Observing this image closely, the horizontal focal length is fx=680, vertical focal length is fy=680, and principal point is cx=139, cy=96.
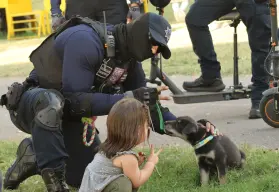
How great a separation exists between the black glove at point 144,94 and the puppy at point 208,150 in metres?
0.49

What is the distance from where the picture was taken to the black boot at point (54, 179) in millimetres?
4238

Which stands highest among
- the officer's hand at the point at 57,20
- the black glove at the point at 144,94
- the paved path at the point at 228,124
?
the officer's hand at the point at 57,20

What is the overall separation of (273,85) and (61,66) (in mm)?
2298

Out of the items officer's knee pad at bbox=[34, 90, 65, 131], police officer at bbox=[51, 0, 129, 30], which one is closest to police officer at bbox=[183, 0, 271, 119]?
police officer at bbox=[51, 0, 129, 30]

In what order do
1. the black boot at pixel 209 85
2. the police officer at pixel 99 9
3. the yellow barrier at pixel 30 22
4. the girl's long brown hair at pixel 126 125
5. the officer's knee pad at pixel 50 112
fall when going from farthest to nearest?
the yellow barrier at pixel 30 22 → the black boot at pixel 209 85 → the police officer at pixel 99 9 → the officer's knee pad at pixel 50 112 → the girl's long brown hair at pixel 126 125

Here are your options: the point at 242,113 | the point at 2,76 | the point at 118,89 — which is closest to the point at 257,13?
the point at 242,113

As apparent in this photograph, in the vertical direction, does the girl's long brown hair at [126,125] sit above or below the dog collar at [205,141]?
above

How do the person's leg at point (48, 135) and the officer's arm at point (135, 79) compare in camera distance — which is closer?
the person's leg at point (48, 135)

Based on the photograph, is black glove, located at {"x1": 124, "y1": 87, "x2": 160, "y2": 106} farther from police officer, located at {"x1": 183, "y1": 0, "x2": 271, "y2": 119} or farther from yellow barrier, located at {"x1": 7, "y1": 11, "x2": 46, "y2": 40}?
yellow barrier, located at {"x1": 7, "y1": 11, "x2": 46, "y2": 40}

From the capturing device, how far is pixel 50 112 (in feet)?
13.6

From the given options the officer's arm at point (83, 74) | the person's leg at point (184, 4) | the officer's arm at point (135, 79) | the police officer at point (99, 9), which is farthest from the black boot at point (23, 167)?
the person's leg at point (184, 4)

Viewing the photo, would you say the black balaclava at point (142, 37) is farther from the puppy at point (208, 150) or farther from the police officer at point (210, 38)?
the police officer at point (210, 38)

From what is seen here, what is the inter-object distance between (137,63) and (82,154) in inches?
29.7

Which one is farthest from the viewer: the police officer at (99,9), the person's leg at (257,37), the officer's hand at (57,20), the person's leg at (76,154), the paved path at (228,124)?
the officer's hand at (57,20)
